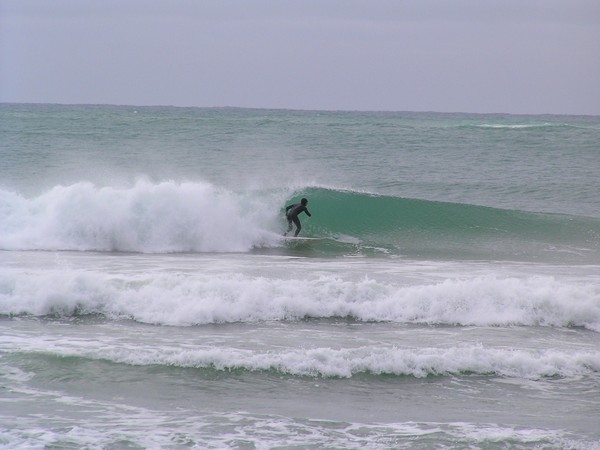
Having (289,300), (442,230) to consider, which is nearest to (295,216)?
(442,230)

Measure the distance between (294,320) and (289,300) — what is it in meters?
0.36

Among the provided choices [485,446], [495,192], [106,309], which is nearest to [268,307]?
[106,309]

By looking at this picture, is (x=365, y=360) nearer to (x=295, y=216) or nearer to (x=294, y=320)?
(x=294, y=320)

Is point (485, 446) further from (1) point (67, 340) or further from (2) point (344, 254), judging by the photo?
(2) point (344, 254)

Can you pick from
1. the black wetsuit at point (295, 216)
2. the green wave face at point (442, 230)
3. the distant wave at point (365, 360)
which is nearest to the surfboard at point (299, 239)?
the black wetsuit at point (295, 216)

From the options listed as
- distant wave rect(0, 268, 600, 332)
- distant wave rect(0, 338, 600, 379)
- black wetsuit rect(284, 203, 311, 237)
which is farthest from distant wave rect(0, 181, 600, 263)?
distant wave rect(0, 338, 600, 379)

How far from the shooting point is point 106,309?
1084 cm

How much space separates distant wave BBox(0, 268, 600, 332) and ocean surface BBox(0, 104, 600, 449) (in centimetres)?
3

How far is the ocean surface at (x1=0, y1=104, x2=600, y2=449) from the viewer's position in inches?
277

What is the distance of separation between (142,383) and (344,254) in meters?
8.58

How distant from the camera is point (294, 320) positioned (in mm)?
10734

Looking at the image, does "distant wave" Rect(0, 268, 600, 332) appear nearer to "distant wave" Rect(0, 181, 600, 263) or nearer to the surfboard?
"distant wave" Rect(0, 181, 600, 263)

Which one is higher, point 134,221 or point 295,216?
point 295,216

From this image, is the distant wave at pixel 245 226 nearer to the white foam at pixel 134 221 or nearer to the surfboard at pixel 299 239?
the white foam at pixel 134 221
